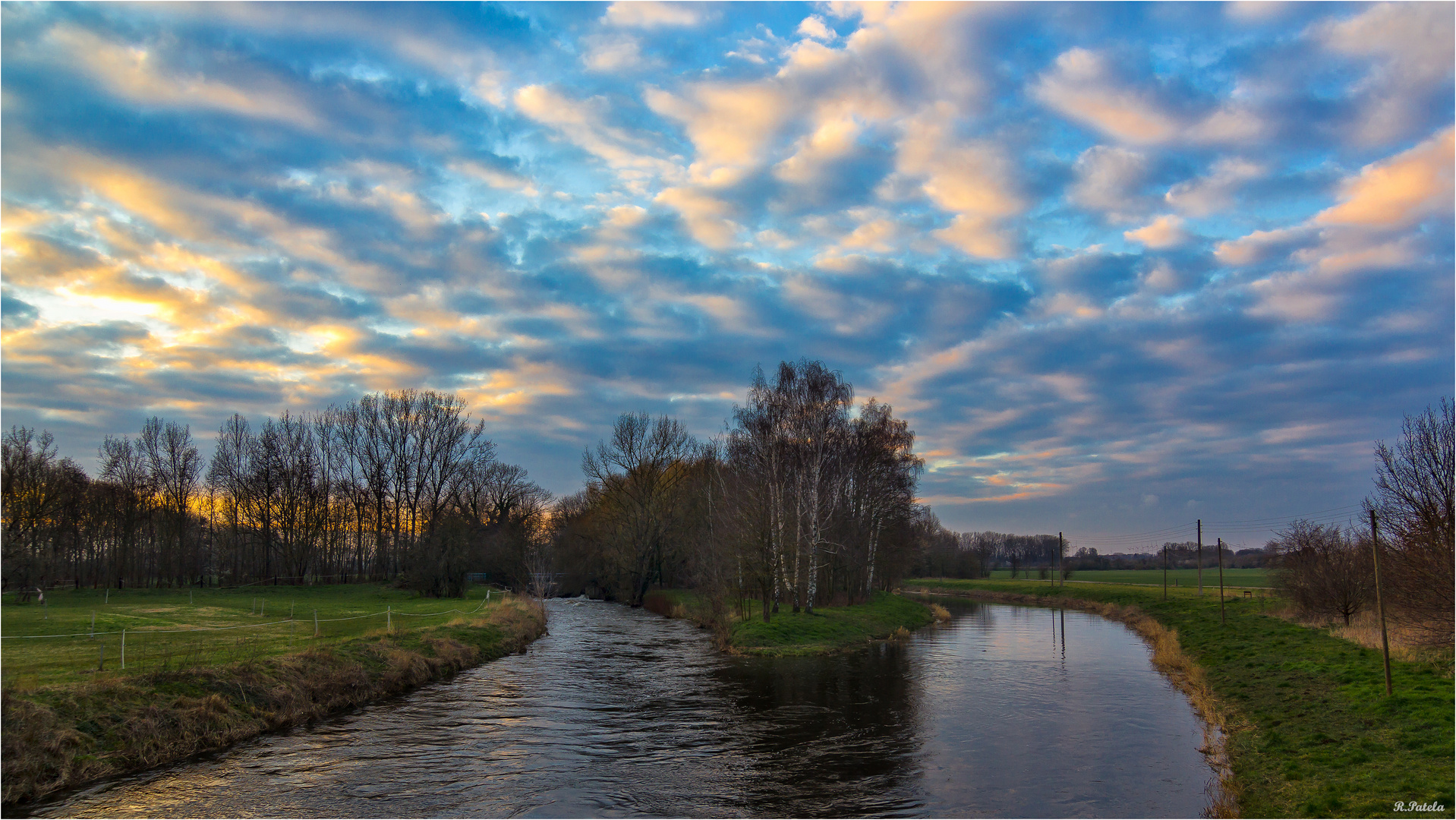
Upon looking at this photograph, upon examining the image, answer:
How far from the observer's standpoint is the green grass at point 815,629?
37500 millimetres

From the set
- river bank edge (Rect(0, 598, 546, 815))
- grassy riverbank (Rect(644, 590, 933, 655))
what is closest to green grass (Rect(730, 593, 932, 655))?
grassy riverbank (Rect(644, 590, 933, 655))

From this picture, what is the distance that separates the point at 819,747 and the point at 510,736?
8.08 meters

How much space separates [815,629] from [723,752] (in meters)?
22.4

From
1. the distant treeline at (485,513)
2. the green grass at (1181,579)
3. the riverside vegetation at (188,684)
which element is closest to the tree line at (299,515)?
the distant treeline at (485,513)

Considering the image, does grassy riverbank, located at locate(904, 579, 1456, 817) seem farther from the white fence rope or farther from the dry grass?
the white fence rope

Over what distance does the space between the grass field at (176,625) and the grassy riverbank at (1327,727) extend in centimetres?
2576

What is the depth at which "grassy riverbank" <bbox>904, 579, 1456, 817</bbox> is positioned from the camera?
13.2 metres

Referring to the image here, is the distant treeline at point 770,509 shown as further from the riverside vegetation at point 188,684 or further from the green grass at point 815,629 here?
the riverside vegetation at point 188,684

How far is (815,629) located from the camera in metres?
40.8

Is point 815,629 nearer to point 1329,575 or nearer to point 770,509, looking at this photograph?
point 770,509

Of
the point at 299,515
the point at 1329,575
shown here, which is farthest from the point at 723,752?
the point at 299,515

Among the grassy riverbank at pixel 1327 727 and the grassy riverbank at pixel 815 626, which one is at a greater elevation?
the grassy riverbank at pixel 1327 727

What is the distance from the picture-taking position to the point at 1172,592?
7319 cm

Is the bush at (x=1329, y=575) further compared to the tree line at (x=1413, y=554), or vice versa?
the bush at (x=1329, y=575)
